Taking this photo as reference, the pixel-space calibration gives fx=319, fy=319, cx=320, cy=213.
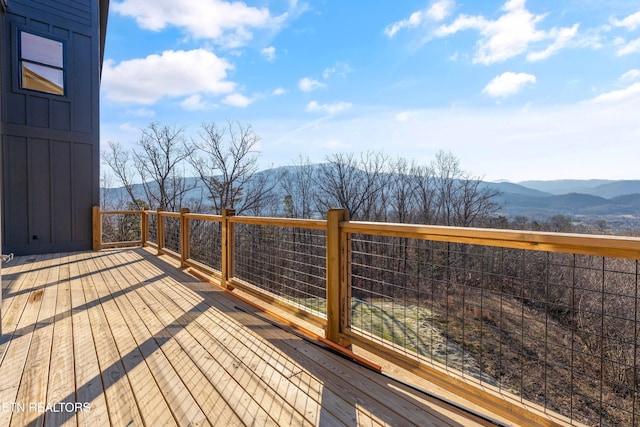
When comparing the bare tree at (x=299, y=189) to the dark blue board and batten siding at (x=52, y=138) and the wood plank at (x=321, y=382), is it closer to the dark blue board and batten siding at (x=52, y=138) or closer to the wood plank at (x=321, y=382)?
the dark blue board and batten siding at (x=52, y=138)

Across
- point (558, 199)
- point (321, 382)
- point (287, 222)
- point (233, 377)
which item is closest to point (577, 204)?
point (558, 199)

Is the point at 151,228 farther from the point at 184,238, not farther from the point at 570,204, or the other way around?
the point at 570,204

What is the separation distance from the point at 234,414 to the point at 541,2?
18.5 meters

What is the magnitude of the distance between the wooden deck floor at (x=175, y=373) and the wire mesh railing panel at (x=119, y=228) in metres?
12.9

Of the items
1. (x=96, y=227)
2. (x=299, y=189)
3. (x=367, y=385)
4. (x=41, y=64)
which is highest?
(x=41, y=64)

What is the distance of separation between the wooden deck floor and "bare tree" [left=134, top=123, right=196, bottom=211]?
16449 mm

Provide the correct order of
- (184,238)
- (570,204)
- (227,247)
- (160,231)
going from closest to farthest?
(227,247) < (184,238) < (160,231) < (570,204)

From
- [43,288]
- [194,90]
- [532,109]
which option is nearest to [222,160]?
[194,90]

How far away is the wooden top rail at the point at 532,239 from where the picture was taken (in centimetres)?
123

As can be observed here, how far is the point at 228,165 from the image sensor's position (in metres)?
19.0

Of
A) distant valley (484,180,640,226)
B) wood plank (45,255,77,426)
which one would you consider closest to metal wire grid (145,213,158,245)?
wood plank (45,255,77,426)

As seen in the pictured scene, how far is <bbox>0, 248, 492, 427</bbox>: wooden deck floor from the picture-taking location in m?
1.58

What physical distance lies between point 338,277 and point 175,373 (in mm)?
1219

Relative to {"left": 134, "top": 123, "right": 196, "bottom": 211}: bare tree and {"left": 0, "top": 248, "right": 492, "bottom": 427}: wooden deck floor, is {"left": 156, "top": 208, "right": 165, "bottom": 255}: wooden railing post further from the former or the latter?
{"left": 134, "top": 123, "right": 196, "bottom": 211}: bare tree
